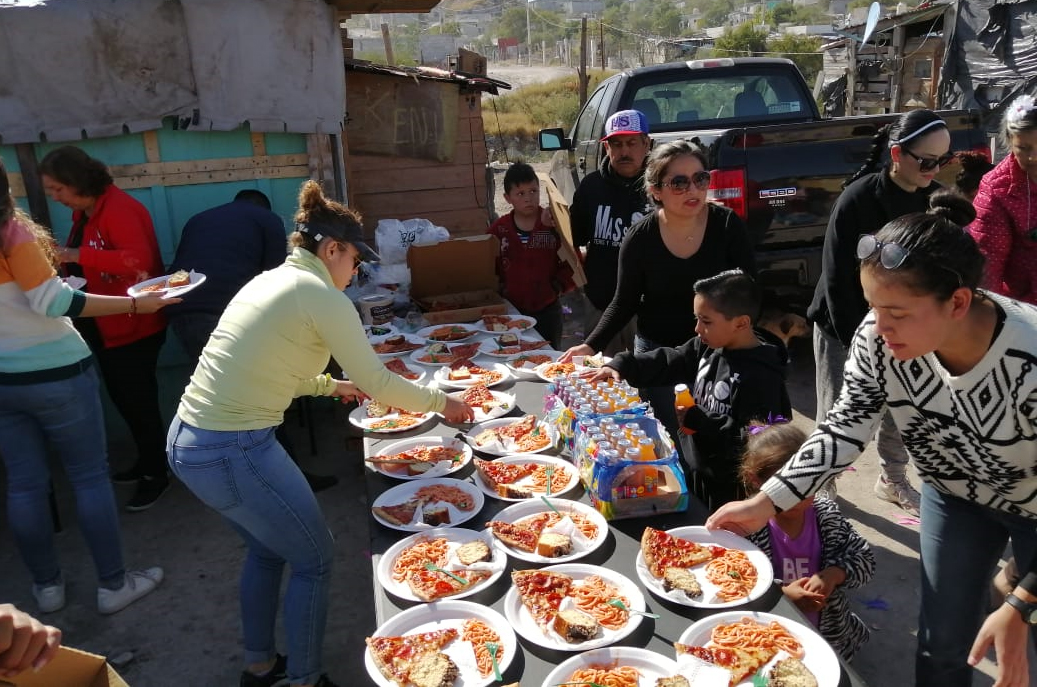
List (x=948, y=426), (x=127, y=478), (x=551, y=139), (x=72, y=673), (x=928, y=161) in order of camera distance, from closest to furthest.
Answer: (x=72, y=673) → (x=948, y=426) → (x=928, y=161) → (x=127, y=478) → (x=551, y=139)

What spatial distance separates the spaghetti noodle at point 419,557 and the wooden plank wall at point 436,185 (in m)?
5.78

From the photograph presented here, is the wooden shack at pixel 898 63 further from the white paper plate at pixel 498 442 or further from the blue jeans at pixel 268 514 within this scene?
the blue jeans at pixel 268 514

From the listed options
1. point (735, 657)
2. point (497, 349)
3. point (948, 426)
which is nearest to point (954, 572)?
point (948, 426)

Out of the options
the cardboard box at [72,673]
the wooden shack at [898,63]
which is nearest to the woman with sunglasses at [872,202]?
the cardboard box at [72,673]

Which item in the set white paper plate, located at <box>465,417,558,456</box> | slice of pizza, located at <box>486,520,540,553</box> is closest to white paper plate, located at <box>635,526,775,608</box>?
slice of pizza, located at <box>486,520,540,553</box>

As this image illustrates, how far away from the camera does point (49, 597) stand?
3.91m

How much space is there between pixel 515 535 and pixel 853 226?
2400mm

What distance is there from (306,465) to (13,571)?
6.06 ft

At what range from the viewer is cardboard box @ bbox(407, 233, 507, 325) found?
5.46 m

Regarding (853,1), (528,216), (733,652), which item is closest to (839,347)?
(528,216)

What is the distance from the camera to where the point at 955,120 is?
5504 mm

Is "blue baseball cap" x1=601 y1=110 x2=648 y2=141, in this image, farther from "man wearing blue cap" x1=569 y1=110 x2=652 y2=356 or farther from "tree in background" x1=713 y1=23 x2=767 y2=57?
"tree in background" x1=713 y1=23 x2=767 y2=57

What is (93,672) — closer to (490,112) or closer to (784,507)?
(784,507)

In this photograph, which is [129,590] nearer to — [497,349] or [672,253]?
[497,349]
